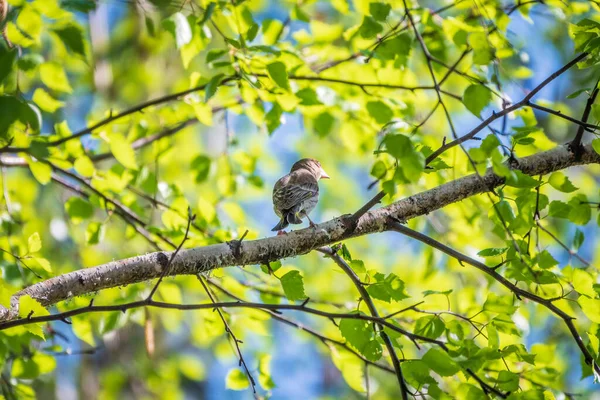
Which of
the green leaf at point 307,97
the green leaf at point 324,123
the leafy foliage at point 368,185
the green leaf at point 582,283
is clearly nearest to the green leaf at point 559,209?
the leafy foliage at point 368,185

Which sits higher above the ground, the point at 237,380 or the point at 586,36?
the point at 586,36

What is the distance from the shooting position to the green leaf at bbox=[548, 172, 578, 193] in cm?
233

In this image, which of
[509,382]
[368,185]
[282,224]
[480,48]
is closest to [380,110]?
[368,185]

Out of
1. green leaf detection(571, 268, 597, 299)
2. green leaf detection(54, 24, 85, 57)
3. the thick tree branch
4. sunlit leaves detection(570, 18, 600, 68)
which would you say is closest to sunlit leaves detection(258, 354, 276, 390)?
the thick tree branch

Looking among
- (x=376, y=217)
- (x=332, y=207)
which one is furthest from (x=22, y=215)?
(x=332, y=207)

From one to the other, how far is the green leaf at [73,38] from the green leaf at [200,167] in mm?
1407

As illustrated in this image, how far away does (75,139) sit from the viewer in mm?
3084

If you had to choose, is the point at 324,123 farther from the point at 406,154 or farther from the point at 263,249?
the point at 406,154

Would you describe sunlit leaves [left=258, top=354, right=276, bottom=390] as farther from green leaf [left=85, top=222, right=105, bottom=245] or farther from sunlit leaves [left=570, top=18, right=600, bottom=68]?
sunlit leaves [left=570, top=18, right=600, bottom=68]

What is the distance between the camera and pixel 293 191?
11.1ft

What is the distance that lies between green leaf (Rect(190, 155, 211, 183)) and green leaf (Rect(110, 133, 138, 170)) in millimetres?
662

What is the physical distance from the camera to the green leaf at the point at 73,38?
7.32 ft

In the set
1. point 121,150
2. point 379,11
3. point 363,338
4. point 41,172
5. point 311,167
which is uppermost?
point 311,167

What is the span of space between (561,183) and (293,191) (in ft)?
4.71
